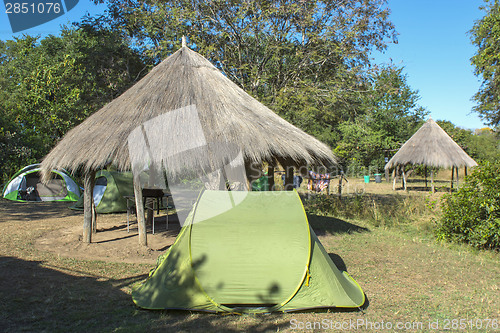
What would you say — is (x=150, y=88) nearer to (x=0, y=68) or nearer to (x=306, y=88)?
(x=306, y=88)

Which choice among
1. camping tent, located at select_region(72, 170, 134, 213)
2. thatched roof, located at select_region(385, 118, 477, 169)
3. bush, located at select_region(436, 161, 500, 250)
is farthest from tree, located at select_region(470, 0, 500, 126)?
camping tent, located at select_region(72, 170, 134, 213)

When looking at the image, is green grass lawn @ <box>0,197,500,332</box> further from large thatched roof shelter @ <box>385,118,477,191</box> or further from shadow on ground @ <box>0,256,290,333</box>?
large thatched roof shelter @ <box>385,118,477,191</box>

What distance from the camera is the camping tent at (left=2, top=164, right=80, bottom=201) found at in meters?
13.7

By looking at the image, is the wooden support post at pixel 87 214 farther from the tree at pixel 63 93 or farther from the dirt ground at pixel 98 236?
the tree at pixel 63 93

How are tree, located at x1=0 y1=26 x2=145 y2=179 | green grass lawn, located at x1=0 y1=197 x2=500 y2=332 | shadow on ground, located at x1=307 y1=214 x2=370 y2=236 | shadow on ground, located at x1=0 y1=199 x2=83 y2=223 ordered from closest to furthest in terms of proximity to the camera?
green grass lawn, located at x1=0 y1=197 x2=500 y2=332 < shadow on ground, located at x1=307 y1=214 x2=370 y2=236 < shadow on ground, located at x1=0 y1=199 x2=83 y2=223 < tree, located at x1=0 y1=26 x2=145 y2=179

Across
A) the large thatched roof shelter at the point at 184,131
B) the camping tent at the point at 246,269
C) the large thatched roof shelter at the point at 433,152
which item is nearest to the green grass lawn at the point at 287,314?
the camping tent at the point at 246,269

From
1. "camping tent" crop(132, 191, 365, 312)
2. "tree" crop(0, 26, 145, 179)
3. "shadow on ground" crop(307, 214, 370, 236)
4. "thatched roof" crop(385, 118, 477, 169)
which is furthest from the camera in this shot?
"thatched roof" crop(385, 118, 477, 169)

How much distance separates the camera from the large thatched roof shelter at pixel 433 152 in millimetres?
18281

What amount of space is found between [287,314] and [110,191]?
855 cm

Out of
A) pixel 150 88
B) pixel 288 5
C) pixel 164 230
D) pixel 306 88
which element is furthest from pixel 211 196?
pixel 288 5

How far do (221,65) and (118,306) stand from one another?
10097 millimetres

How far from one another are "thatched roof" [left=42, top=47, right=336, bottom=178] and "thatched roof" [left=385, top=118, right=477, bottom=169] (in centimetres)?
1293

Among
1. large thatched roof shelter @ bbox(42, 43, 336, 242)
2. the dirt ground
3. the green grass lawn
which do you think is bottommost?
the green grass lawn

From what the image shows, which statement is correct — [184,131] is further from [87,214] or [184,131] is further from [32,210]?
[32,210]
